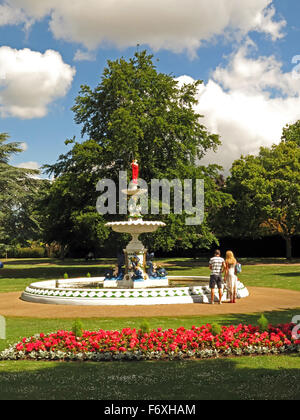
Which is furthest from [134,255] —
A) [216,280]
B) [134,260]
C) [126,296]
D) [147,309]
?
[147,309]

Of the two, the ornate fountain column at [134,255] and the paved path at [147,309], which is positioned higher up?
the ornate fountain column at [134,255]

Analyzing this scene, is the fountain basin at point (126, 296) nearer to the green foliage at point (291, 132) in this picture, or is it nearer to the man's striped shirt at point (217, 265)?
the man's striped shirt at point (217, 265)

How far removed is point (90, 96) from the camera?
35.8m

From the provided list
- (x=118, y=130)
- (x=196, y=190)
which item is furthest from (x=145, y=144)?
(x=196, y=190)

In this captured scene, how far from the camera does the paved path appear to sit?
14.5 meters

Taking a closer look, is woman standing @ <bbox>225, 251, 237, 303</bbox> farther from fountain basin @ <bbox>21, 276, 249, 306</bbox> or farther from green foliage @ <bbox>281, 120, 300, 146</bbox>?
green foliage @ <bbox>281, 120, 300, 146</bbox>

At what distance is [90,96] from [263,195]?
2033 cm

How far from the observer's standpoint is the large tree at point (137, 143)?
3181 cm

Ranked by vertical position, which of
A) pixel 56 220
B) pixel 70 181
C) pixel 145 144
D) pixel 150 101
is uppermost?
pixel 150 101

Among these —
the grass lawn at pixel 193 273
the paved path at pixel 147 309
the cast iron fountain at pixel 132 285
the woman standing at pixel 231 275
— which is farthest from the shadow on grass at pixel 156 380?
the grass lawn at pixel 193 273

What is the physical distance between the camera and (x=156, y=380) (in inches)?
282

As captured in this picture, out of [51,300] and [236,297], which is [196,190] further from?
[51,300]

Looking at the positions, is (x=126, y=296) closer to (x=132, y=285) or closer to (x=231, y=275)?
(x=132, y=285)

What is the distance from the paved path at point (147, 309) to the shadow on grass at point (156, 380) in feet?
19.3
